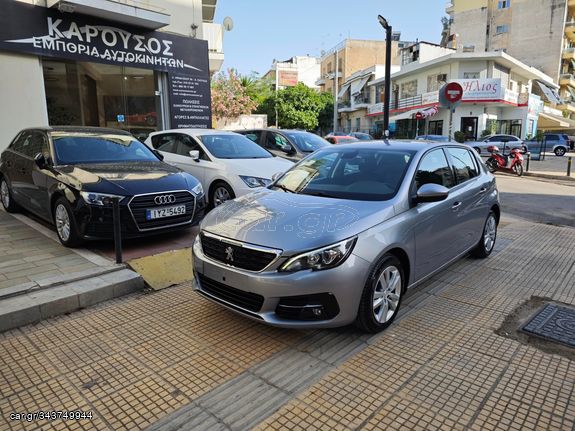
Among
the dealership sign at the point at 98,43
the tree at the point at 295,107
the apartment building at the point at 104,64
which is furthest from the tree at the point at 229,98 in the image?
the dealership sign at the point at 98,43

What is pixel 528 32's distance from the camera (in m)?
49.2

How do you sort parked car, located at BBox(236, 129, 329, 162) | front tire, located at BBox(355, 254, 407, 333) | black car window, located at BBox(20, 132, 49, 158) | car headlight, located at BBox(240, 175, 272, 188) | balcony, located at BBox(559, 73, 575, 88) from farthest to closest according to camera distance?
balcony, located at BBox(559, 73, 575, 88) < parked car, located at BBox(236, 129, 329, 162) < car headlight, located at BBox(240, 175, 272, 188) < black car window, located at BBox(20, 132, 49, 158) < front tire, located at BBox(355, 254, 407, 333)

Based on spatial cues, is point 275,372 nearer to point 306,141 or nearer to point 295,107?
point 306,141

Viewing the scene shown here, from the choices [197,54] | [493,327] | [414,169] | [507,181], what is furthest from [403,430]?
[507,181]

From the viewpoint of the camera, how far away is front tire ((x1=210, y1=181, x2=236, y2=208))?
24.0 ft

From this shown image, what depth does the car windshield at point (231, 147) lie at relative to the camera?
25.9 feet

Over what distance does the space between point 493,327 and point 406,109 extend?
38.2 metres

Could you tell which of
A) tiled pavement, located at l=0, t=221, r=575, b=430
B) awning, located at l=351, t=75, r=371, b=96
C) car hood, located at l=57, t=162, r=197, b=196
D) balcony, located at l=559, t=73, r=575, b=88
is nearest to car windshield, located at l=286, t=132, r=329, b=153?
car hood, located at l=57, t=162, r=197, b=196

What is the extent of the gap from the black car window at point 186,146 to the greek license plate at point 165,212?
233cm

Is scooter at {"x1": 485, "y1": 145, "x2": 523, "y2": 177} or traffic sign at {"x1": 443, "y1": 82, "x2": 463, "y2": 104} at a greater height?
traffic sign at {"x1": 443, "y1": 82, "x2": 463, "y2": 104}

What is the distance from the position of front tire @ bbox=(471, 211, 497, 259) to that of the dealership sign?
1099 cm

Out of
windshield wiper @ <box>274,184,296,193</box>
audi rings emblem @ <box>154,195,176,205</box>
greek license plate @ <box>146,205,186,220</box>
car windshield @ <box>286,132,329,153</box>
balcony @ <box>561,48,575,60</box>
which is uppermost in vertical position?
balcony @ <box>561,48,575,60</box>

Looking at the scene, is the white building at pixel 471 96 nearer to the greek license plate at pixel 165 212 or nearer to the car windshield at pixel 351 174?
the greek license plate at pixel 165 212

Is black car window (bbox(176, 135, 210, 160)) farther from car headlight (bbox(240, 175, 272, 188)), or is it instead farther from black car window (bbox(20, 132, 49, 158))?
black car window (bbox(20, 132, 49, 158))
